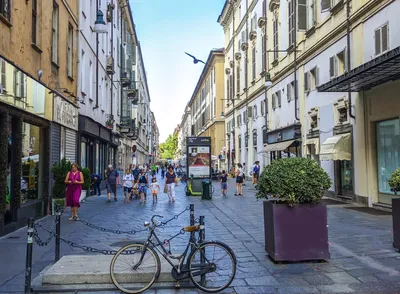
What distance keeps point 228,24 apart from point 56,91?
37811 millimetres

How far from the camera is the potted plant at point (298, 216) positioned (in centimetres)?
694

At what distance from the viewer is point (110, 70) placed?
1031 inches

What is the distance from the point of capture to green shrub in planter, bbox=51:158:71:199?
13.4m

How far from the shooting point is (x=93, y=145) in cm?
2283

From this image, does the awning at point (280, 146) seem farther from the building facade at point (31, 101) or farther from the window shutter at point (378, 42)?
the building facade at point (31, 101)

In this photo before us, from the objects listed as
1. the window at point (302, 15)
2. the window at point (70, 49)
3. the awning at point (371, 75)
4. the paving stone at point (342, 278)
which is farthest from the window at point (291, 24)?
the paving stone at point (342, 278)

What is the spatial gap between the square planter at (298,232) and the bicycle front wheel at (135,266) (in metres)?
2.20

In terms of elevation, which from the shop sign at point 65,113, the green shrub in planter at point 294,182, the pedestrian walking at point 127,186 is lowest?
the pedestrian walking at point 127,186

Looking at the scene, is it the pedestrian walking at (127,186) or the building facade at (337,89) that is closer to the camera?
the building facade at (337,89)

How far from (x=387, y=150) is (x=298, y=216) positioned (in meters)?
9.49

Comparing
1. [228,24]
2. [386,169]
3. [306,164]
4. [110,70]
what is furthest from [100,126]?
[228,24]

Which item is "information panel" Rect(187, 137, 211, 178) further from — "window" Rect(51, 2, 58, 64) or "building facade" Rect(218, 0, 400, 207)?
"window" Rect(51, 2, 58, 64)

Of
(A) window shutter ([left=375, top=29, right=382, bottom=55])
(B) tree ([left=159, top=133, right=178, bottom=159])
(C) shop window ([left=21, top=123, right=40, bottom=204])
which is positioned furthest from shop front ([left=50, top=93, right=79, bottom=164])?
(B) tree ([left=159, top=133, right=178, bottom=159])

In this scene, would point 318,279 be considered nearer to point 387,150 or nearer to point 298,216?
point 298,216
